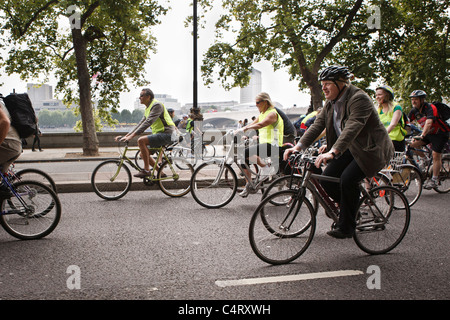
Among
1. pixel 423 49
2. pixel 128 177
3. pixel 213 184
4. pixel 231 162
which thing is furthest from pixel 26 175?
pixel 423 49

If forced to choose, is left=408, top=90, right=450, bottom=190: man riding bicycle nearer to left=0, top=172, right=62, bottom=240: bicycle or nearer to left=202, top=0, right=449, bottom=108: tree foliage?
left=0, top=172, right=62, bottom=240: bicycle

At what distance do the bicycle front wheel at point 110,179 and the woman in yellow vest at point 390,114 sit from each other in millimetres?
4072

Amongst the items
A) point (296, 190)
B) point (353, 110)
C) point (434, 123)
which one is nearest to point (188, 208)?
point (296, 190)

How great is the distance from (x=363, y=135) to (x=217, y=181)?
2.83 meters

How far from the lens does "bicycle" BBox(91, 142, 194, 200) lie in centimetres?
695

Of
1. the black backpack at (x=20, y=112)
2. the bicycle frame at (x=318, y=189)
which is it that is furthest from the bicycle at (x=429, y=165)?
the black backpack at (x=20, y=112)

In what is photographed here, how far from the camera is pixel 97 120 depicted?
28.5 m

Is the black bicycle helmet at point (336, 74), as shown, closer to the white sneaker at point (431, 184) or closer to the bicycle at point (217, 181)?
the bicycle at point (217, 181)

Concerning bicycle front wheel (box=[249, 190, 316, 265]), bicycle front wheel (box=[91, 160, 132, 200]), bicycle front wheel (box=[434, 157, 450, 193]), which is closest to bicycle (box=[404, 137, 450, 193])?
bicycle front wheel (box=[434, 157, 450, 193])

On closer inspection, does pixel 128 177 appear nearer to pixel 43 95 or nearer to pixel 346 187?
pixel 346 187

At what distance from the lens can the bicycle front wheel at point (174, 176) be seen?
7.16 metres

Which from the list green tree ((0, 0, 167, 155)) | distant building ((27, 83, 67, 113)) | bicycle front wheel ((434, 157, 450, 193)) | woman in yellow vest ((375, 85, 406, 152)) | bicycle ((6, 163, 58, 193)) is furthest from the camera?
distant building ((27, 83, 67, 113))

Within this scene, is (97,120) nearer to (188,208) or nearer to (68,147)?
(68,147)

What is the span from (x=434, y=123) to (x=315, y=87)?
1276 centimetres
